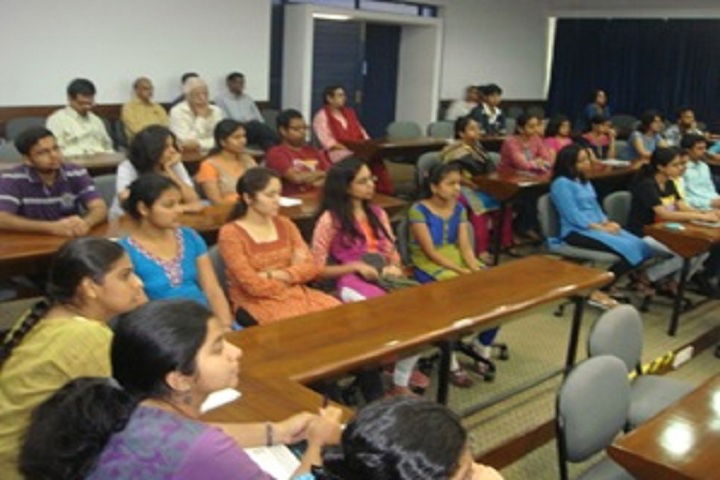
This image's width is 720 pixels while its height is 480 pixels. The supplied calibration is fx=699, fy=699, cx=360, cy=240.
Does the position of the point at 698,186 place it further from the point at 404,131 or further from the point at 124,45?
the point at 124,45

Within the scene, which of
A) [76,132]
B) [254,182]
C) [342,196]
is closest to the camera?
[254,182]

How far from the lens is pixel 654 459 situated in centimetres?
177

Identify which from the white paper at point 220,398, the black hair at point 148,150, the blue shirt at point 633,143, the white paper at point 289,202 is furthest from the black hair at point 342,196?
the blue shirt at point 633,143

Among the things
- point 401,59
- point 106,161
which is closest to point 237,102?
point 106,161

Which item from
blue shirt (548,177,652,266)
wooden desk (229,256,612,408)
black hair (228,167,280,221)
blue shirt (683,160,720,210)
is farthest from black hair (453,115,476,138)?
black hair (228,167,280,221)

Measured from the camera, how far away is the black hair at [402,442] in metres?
1.16

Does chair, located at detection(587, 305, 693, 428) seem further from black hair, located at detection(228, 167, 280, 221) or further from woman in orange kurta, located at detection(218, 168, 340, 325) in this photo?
black hair, located at detection(228, 167, 280, 221)

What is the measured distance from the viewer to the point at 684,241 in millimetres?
4234

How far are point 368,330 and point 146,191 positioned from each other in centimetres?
104

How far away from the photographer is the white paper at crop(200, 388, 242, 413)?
70.5 inches

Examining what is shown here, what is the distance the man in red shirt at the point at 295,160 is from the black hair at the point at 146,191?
1.96m

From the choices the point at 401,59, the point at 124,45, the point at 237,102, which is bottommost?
the point at 237,102

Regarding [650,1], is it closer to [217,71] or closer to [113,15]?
[217,71]

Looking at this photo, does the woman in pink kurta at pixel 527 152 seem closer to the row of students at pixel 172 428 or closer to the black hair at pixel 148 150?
the black hair at pixel 148 150
